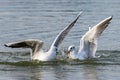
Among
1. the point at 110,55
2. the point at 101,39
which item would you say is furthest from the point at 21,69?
the point at 101,39

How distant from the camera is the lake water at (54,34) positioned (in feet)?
54.2

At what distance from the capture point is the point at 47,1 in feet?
100

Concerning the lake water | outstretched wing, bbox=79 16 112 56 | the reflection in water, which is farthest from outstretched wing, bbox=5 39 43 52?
outstretched wing, bbox=79 16 112 56

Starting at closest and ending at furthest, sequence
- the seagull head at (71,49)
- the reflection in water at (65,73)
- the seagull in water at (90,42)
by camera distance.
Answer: the reflection in water at (65,73)
the seagull head at (71,49)
the seagull in water at (90,42)

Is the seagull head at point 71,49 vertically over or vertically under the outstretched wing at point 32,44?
under

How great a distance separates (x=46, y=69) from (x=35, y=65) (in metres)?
0.72

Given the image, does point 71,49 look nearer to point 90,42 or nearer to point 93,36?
point 90,42

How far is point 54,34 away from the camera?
22.1m

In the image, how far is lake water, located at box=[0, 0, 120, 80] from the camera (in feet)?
54.2

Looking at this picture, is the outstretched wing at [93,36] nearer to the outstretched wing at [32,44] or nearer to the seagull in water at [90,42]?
the seagull in water at [90,42]

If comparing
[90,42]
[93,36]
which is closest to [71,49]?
[90,42]

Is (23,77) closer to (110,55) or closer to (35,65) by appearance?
(35,65)

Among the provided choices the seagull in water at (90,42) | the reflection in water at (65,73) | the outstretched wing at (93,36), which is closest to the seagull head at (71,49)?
the seagull in water at (90,42)

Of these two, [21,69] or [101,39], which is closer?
[21,69]
